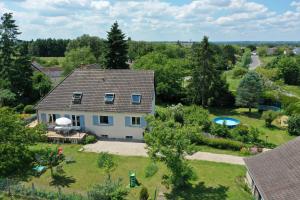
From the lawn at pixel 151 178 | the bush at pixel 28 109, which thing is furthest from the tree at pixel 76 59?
the lawn at pixel 151 178

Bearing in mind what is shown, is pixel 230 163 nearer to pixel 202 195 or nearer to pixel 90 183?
pixel 202 195

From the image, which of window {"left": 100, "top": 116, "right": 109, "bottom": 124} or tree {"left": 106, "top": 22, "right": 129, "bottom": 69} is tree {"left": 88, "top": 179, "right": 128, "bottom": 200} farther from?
tree {"left": 106, "top": 22, "right": 129, "bottom": 69}

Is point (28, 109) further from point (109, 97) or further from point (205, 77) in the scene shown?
point (205, 77)

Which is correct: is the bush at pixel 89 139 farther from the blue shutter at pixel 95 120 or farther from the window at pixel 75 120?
the window at pixel 75 120

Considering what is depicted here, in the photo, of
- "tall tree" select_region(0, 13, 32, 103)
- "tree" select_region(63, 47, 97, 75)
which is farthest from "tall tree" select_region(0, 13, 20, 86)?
"tree" select_region(63, 47, 97, 75)

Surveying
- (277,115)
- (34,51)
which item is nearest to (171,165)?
(277,115)

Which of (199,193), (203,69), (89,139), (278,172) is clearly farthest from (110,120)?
(203,69)
